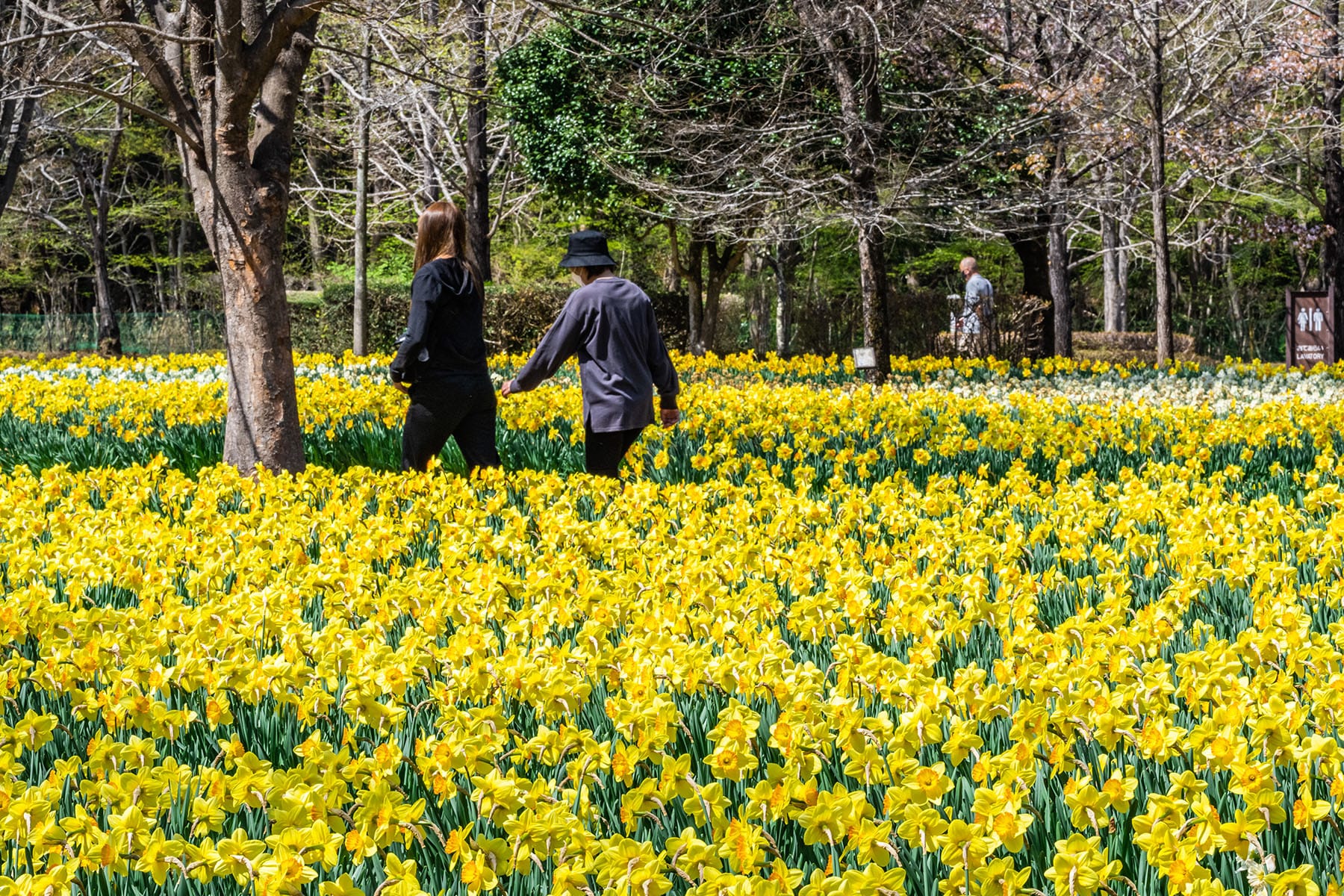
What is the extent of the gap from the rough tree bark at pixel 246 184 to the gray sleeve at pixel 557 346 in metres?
1.61

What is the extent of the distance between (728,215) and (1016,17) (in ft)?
15.2

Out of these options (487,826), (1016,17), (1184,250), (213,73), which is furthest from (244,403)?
(1184,250)

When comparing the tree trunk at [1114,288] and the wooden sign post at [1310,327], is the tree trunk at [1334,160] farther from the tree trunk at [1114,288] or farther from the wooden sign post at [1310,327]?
the tree trunk at [1114,288]

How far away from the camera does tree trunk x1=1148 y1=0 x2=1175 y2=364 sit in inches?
490

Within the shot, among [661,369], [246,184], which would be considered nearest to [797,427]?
[661,369]

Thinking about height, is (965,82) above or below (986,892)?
above

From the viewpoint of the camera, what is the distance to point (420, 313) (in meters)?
5.68

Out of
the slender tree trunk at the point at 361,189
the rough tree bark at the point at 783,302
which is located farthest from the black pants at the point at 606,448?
the rough tree bark at the point at 783,302

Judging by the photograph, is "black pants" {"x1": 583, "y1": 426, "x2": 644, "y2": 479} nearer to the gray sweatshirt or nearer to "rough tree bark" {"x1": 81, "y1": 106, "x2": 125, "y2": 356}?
the gray sweatshirt

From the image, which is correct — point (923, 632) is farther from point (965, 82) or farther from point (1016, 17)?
point (1016, 17)

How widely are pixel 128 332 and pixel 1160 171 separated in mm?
27027

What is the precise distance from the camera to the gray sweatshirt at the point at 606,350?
19.0 feet

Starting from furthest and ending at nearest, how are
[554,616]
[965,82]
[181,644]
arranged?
[965,82]
[554,616]
[181,644]

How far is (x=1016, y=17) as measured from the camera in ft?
53.8
